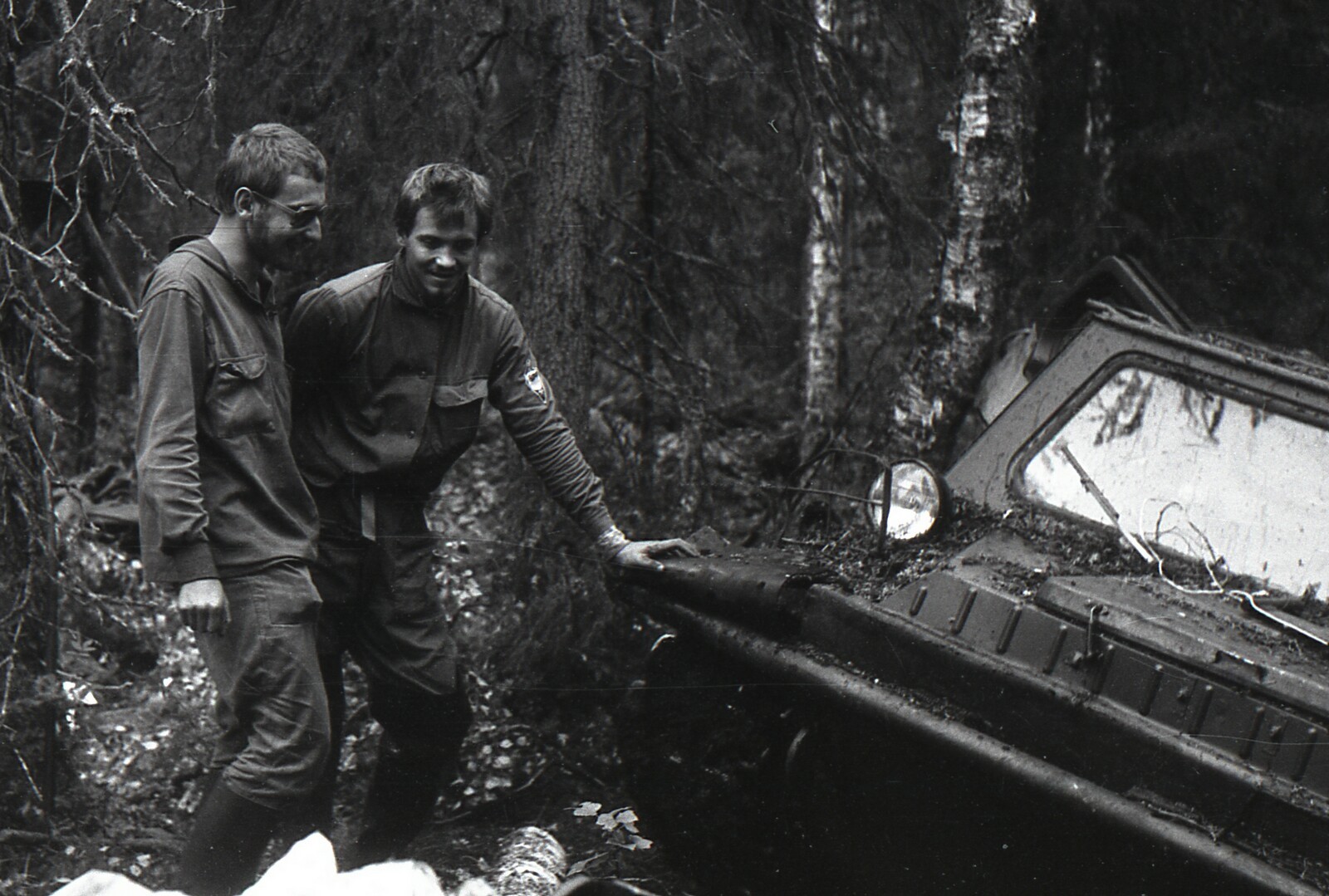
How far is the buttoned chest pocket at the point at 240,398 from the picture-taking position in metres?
3.49

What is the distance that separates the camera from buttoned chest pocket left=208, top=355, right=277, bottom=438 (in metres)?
3.49

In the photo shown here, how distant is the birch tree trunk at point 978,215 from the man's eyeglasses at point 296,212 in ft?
13.1

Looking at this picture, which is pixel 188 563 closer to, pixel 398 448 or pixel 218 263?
pixel 218 263

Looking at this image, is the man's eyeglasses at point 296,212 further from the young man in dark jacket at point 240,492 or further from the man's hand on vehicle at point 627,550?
the man's hand on vehicle at point 627,550

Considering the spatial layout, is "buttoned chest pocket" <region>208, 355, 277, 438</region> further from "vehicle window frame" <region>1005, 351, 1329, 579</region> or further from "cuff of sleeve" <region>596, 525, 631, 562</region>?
"vehicle window frame" <region>1005, 351, 1329, 579</region>

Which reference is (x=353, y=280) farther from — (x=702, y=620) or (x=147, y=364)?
(x=702, y=620)

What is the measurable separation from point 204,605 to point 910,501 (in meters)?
2.29

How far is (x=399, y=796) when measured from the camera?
4.16 m

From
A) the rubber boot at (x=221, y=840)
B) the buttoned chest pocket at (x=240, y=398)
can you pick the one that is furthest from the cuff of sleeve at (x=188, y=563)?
the rubber boot at (x=221, y=840)

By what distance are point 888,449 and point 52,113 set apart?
4561 mm

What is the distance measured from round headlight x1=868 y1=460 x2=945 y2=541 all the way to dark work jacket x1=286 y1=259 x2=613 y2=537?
4.37 feet

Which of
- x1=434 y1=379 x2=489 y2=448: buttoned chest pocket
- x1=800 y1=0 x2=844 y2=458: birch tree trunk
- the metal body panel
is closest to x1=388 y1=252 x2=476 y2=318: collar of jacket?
x1=434 y1=379 x2=489 y2=448: buttoned chest pocket

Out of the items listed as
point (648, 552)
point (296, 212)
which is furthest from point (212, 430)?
point (648, 552)

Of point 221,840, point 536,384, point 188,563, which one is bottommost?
point 221,840
